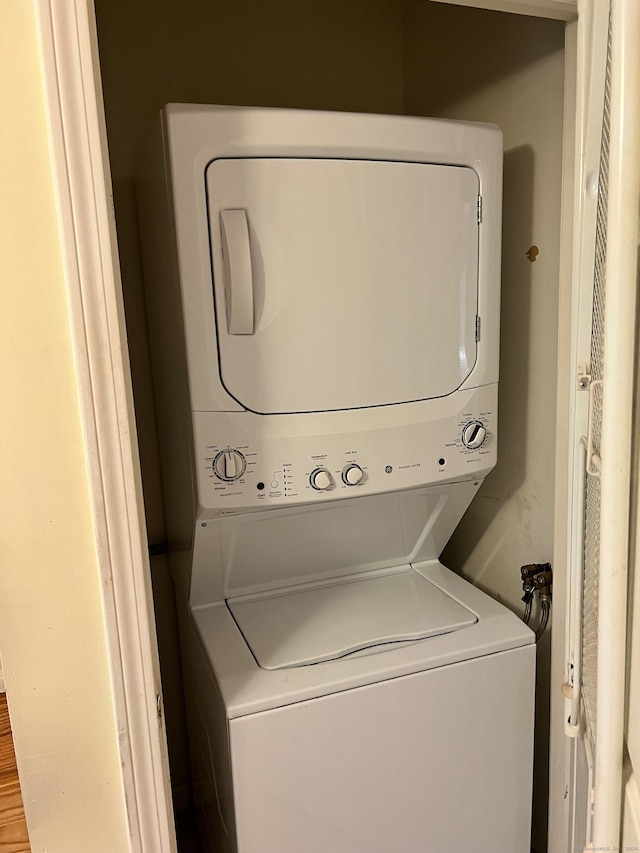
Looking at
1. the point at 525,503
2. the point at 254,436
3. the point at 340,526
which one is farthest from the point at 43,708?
the point at 525,503

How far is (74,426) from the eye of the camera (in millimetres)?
898

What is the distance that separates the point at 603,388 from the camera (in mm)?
824

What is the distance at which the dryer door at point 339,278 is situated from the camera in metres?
1.14

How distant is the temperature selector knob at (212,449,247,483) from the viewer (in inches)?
47.1

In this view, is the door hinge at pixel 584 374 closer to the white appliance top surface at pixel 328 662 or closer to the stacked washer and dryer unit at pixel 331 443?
the stacked washer and dryer unit at pixel 331 443

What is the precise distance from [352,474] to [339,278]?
38 cm

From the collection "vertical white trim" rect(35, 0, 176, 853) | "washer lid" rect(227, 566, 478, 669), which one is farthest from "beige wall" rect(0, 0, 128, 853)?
"washer lid" rect(227, 566, 478, 669)

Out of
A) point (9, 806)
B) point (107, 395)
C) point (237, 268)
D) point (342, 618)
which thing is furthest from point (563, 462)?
point (9, 806)

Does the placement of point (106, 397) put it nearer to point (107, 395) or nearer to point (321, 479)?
point (107, 395)

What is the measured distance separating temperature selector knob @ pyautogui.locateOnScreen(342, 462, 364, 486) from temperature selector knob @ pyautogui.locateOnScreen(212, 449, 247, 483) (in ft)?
0.69


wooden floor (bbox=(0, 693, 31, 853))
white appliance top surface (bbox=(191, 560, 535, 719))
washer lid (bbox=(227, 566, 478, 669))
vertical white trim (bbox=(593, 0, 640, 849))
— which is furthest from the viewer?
washer lid (bbox=(227, 566, 478, 669))

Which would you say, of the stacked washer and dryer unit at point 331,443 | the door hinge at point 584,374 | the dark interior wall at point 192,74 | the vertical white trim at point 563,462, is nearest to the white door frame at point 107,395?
the stacked washer and dryer unit at point 331,443

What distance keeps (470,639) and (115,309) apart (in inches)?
38.1

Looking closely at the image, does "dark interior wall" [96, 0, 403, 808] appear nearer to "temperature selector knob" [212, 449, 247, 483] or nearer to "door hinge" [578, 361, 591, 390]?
"temperature selector knob" [212, 449, 247, 483]
